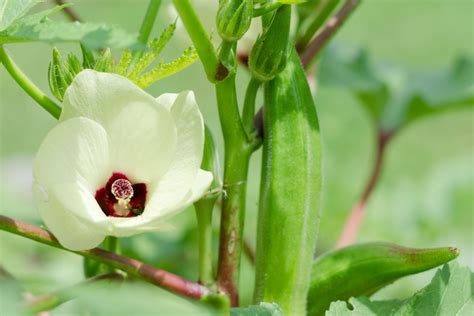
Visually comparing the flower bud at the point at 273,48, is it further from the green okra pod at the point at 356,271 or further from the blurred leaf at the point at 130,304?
the blurred leaf at the point at 130,304

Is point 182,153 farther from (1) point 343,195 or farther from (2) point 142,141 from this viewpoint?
(1) point 343,195

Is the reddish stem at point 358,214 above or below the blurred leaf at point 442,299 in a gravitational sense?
above

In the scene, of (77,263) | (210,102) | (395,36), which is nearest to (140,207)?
(77,263)

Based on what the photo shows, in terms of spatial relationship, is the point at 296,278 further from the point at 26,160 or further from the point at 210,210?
the point at 26,160

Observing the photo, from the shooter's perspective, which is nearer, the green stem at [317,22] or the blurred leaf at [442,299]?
A: the blurred leaf at [442,299]

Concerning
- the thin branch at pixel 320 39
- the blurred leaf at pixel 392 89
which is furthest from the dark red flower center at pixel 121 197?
the blurred leaf at pixel 392 89

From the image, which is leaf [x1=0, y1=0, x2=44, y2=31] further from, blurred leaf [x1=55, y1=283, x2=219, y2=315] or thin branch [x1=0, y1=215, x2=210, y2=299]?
blurred leaf [x1=55, y1=283, x2=219, y2=315]
